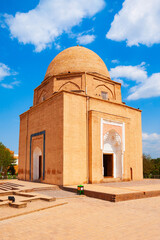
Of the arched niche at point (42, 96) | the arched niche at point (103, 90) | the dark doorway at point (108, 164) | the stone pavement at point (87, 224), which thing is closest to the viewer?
the stone pavement at point (87, 224)

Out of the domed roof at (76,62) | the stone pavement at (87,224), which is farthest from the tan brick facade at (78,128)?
the stone pavement at (87,224)

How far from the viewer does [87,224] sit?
600 cm

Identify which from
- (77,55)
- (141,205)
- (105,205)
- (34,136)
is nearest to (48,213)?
(105,205)

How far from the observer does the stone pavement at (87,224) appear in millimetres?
5094

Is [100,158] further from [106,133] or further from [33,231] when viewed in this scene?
[33,231]

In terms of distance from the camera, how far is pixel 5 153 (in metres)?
36.2

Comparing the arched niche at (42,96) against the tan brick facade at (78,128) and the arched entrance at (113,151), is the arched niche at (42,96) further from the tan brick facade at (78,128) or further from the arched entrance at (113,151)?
the arched entrance at (113,151)

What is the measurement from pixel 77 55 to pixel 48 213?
15.3 metres

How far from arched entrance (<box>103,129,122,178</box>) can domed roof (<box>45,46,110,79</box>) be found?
6137 millimetres

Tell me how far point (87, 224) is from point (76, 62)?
50.3 ft

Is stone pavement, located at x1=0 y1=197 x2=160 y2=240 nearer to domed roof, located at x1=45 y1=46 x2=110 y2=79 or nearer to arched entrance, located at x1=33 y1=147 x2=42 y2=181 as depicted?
arched entrance, located at x1=33 y1=147 x2=42 y2=181

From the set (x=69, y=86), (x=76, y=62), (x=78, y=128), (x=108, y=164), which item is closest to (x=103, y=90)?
(x=69, y=86)

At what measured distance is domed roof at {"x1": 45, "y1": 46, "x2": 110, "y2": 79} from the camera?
18812mm

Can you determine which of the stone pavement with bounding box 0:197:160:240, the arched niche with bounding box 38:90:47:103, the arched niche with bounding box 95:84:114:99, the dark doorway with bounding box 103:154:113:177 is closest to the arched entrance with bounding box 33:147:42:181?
the arched niche with bounding box 38:90:47:103
